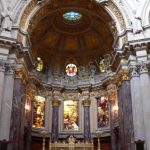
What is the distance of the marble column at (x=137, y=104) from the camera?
19469 millimetres

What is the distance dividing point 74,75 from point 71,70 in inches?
23.2

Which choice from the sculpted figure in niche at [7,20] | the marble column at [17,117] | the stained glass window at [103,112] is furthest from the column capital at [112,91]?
the sculpted figure in niche at [7,20]

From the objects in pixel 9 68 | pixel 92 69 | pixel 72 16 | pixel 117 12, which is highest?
pixel 72 16

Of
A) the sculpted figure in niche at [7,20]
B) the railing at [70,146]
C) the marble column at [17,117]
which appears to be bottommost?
the railing at [70,146]

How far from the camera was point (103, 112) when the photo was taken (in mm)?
28875

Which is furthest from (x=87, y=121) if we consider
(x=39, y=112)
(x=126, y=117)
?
(x=126, y=117)

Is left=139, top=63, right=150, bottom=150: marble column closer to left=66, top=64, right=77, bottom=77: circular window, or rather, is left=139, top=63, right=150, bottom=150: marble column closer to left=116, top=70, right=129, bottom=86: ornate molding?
left=116, top=70, right=129, bottom=86: ornate molding

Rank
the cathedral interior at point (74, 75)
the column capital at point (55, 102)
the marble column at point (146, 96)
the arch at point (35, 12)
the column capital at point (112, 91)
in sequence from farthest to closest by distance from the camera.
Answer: the column capital at point (55, 102)
the column capital at point (112, 91)
the arch at point (35, 12)
the cathedral interior at point (74, 75)
the marble column at point (146, 96)

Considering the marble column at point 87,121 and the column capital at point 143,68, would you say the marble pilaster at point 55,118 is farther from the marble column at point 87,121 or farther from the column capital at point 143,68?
the column capital at point 143,68

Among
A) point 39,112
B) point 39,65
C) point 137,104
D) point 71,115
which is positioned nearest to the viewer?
point 137,104

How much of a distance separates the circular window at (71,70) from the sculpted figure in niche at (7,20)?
10.5 meters

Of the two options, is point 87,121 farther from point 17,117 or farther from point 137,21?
point 137,21

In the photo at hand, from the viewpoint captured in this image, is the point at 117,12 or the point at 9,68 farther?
the point at 117,12

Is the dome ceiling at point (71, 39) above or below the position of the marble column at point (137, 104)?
above
